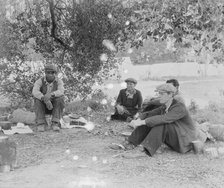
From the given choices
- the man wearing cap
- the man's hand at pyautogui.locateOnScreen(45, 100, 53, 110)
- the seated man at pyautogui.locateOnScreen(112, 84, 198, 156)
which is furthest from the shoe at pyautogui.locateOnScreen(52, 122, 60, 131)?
the seated man at pyautogui.locateOnScreen(112, 84, 198, 156)

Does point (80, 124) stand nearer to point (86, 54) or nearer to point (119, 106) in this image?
point (119, 106)

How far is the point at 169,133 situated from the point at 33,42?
6.27 metres

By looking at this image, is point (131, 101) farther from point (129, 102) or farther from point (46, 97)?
point (46, 97)

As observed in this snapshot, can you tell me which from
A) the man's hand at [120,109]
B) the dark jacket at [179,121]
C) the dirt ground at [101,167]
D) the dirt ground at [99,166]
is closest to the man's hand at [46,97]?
the dirt ground at [99,166]

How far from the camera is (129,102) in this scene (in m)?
9.23

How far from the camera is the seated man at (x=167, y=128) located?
6.23 m

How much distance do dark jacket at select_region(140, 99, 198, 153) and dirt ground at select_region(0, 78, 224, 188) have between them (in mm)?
230

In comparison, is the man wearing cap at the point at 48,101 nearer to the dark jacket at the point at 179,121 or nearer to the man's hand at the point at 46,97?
the man's hand at the point at 46,97

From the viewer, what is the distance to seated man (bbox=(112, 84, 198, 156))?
20.4 ft

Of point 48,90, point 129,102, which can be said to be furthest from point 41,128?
point 129,102

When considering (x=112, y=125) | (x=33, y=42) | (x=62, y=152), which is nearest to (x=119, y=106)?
(x=112, y=125)

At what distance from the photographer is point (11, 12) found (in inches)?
437

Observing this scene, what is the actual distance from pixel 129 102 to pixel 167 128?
9.64ft

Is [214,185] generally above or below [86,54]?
below
